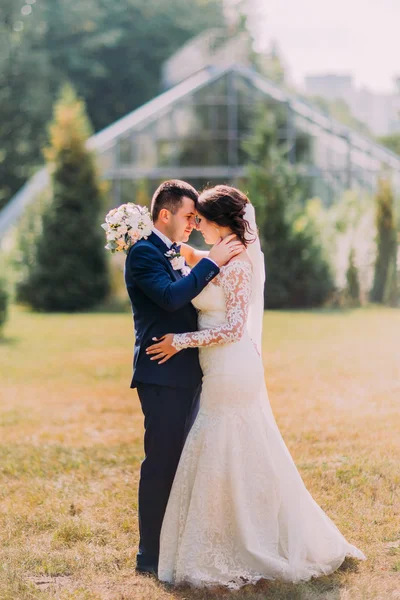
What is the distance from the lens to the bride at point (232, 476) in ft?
13.0

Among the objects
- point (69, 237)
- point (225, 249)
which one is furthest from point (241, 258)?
point (69, 237)

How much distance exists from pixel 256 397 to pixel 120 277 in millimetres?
16062

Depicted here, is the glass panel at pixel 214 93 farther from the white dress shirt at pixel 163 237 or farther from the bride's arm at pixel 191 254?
the white dress shirt at pixel 163 237

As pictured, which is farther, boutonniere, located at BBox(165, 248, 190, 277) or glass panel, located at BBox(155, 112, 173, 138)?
glass panel, located at BBox(155, 112, 173, 138)

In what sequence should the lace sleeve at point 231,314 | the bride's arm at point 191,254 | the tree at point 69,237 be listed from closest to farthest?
the lace sleeve at point 231,314 → the bride's arm at point 191,254 → the tree at point 69,237

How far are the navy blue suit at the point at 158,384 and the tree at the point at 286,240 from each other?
13.7 metres

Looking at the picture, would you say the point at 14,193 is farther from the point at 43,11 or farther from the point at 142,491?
the point at 142,491

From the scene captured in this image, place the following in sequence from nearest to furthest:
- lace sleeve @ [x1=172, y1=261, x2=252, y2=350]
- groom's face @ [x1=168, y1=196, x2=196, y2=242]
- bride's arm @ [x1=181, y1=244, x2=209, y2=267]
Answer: lace sleeve @ [x1=172, y1=261, x2=252, y2=350]
groom's face @ [x1=168, y1=196, x2=196, y2=242]
bride's arm @ [x1=181, y1=244, x2=209, y2=267]

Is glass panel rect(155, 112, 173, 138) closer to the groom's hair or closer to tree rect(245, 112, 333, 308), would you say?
tree rect(245, 112, 333, 308)

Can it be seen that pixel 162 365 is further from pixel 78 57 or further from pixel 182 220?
pixel 78 57

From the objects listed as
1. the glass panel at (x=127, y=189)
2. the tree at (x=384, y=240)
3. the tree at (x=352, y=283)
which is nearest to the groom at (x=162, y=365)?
the tree at (x=352, y=283)

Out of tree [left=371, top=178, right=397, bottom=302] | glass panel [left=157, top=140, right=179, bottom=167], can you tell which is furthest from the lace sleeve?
glass panel [left=157, top=140, right=179, bottom=167]

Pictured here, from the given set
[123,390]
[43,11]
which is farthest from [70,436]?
[43,11]

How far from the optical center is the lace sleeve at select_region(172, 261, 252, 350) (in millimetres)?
3969
